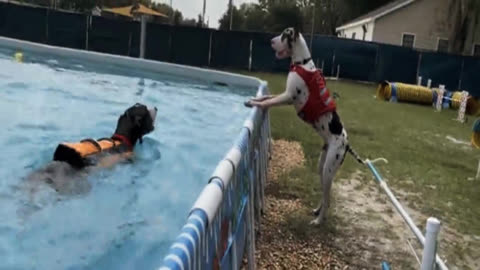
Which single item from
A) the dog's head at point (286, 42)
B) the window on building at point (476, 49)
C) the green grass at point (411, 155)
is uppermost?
the window on building at point (476, 49)

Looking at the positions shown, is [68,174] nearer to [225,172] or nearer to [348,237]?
[348,237]

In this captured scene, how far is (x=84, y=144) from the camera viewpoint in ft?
15.9

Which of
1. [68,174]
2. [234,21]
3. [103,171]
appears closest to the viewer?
[68,174]

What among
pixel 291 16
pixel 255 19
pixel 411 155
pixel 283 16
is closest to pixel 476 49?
pixel 291 16

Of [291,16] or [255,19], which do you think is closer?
[291,16]

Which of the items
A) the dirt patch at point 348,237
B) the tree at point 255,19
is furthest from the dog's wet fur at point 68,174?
the tree at point 255,19

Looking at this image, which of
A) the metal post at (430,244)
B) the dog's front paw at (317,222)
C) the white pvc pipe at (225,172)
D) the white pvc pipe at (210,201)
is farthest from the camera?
the dog's front paw at (317,222)

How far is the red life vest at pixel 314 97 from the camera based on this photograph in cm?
412

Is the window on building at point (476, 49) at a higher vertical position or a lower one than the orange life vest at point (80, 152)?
higher

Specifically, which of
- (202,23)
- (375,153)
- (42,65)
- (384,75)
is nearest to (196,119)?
(375,153)

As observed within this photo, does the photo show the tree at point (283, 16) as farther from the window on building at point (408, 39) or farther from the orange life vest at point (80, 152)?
the orange life vest at point (80, 152)

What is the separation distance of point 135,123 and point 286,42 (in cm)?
221

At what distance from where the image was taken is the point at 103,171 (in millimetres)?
5055

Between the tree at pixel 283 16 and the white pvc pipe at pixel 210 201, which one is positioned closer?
the white pvc pipe at pixel 210 201
